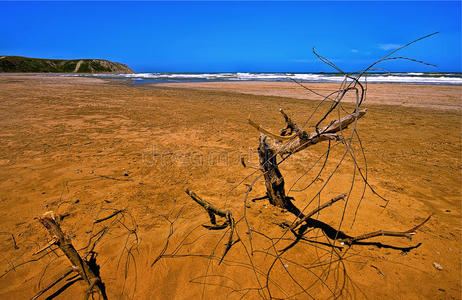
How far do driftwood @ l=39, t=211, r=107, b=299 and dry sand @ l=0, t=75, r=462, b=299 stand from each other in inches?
5.7

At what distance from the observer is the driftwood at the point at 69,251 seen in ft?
5.79

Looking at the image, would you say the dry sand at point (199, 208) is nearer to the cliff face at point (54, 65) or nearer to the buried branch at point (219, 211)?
the buried branch at point (219, 211)

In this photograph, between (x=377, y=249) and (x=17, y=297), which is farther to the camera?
(x=377, y=249)

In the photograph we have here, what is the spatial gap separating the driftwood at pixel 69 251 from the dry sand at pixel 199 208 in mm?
145

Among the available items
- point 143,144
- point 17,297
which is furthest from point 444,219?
point 143,144

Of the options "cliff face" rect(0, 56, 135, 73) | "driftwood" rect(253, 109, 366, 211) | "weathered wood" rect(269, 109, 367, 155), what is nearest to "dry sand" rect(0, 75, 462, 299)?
"driftwood" rect(253, 109, 366, 211)

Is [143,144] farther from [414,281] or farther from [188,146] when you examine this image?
[414,281]

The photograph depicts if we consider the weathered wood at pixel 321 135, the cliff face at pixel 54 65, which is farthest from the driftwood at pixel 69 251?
the cliff face at pixel 54 65

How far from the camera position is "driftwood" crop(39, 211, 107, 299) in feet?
5.79

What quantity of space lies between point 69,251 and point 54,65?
9306 cm

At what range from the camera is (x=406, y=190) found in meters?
3.83

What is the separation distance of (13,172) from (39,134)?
2950 millimetres

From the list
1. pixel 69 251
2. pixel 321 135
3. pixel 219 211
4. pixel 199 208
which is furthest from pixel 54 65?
pixel 321 135

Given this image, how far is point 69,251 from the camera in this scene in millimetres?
1862
